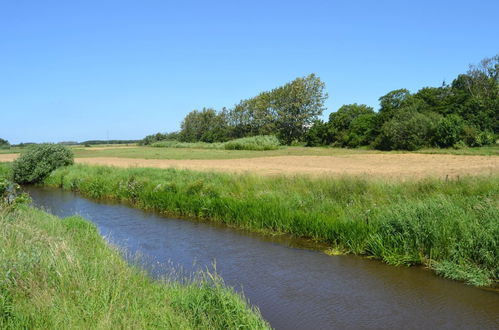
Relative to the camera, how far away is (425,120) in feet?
164

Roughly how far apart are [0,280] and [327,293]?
19.3ft

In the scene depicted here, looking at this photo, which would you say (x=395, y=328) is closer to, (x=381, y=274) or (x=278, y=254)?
(x=381, y=274)

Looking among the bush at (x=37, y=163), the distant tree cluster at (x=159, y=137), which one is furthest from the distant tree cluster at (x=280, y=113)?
the bush at (x=37, y=163)

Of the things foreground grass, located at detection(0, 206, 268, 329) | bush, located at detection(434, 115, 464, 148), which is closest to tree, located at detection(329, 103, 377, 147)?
bush, located at detection(434, 115, 464, 148)

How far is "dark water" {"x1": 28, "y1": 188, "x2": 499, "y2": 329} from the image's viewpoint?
25.1 ft

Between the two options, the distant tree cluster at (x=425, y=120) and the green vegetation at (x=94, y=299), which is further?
the distant tree cluster at (x=425, y=120)

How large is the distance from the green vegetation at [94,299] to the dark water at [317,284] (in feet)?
5.21

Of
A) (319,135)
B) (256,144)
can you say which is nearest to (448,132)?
(319,135)

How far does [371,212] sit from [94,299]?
28.0 feet

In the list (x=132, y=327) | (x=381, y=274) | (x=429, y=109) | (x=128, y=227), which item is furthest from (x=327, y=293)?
(x=429, y=109)

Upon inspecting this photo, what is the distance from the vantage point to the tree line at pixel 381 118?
1946 inches

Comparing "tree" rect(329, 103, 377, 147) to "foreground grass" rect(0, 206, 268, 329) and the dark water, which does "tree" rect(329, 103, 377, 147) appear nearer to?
the dark water

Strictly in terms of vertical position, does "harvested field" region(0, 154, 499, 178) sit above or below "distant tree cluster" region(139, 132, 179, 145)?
below

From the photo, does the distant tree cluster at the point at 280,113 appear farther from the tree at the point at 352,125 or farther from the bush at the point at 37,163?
the bush at the point at 37,163
